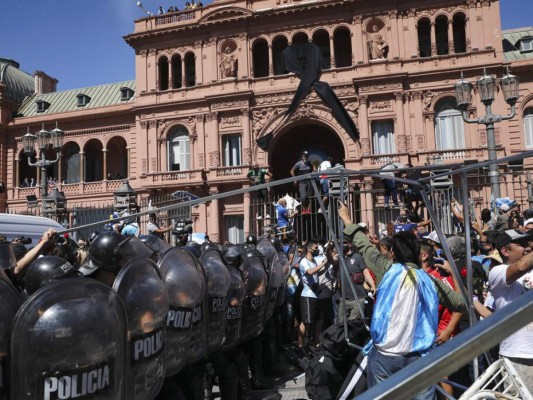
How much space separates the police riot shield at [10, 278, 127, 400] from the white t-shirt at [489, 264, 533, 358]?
288 centimetres

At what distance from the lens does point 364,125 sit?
23.5 metres

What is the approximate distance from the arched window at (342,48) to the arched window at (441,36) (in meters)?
4.58

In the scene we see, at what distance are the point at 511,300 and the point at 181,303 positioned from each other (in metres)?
2.64

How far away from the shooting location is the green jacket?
381cm

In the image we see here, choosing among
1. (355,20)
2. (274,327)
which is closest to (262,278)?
(274,327)

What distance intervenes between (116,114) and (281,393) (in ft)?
86.0

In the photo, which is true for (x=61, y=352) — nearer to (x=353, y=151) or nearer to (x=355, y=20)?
(x=353, y=151)

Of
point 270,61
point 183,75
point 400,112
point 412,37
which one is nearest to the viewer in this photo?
point 400,112

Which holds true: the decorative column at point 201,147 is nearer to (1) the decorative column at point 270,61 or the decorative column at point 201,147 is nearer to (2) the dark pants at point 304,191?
(1) the decorative column at point 270,61

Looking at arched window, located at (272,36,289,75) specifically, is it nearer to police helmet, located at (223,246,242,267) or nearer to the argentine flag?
police helmet, located at (223,246,242,267)

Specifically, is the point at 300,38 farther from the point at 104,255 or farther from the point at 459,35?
the point at 104,255

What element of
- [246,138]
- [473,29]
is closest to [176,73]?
[246,138]

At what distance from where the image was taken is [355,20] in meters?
24.3

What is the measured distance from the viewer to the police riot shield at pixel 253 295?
5137 millimetres
